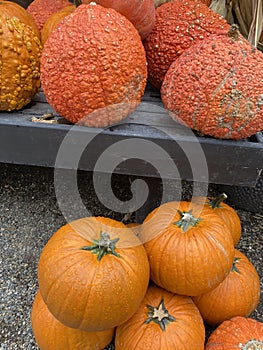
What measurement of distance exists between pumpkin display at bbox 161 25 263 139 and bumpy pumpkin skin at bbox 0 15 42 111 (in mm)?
603

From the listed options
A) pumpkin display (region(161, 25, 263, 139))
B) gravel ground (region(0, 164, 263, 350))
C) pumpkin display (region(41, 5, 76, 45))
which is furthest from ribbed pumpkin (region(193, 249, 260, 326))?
pumpkin display (region(41, 5, 76, 45))

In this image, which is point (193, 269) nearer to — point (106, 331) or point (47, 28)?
point (106, 331)

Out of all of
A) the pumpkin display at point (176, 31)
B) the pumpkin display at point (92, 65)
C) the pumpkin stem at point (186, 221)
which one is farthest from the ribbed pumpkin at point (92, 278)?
the pumpkin display at point (176, 31)

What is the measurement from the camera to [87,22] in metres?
1.30

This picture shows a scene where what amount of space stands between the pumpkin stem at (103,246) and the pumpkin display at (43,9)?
1321mm

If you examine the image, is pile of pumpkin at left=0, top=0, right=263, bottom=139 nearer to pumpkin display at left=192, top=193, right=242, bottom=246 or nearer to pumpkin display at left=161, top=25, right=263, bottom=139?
pumpkin display at left=161, top=25, right=263, bottom=139

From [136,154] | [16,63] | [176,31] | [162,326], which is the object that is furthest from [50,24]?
[162,326]

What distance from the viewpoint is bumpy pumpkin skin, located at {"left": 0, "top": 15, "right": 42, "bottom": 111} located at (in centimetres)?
146

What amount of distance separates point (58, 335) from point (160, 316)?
0.36m

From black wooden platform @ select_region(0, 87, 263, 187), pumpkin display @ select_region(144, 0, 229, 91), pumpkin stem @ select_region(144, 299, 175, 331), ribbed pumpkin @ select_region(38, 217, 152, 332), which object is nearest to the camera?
ribbed pumpkin @ select_region(38, 217, 152, 332)

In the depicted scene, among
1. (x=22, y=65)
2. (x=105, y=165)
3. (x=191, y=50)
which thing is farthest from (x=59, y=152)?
(x=191, y=50)

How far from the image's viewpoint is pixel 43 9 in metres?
2.05

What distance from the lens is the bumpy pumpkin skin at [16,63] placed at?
1.46 m

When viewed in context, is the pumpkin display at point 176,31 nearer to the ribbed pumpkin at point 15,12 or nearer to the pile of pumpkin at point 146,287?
the ribbed pumpkin at point 15,12
